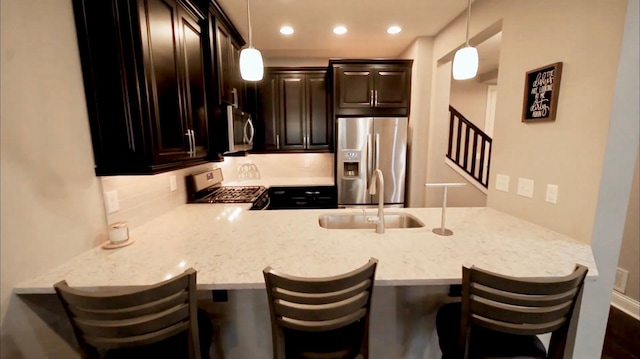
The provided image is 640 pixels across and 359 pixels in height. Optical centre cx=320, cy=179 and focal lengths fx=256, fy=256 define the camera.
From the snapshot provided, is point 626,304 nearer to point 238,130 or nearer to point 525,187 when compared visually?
point 525,187

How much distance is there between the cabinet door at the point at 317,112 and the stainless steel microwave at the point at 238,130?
35.7 inches

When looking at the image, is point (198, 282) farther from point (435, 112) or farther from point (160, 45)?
point (435, 112)

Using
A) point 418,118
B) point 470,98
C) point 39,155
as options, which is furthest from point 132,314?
point 470,98

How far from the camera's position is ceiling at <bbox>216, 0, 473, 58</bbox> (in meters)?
2.36

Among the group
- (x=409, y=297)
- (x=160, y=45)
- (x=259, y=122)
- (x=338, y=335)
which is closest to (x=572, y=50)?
(x=409, y=297)

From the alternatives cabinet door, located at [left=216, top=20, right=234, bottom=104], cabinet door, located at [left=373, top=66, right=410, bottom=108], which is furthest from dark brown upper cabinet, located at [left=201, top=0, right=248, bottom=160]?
cabinet door, located at [left=373, top=66, right=410, bottom=108]

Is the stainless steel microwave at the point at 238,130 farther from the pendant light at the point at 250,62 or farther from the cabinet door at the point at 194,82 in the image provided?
the pendant light at the point at 250,62

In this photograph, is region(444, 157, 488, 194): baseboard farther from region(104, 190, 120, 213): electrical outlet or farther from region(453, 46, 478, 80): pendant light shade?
region(104, 190, 120, 213): electrical outlet

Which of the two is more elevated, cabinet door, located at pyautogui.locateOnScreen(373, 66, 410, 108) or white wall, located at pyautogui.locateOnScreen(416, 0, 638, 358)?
cabinet door, located at pyautogui.locateOnScreen(373, 66, 410, 108)

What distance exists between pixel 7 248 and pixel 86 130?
2.06 ft

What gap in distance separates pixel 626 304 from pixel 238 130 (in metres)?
3.85

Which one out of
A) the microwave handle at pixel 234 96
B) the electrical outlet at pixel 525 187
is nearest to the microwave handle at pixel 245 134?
the microwave handle at pixel 234 96

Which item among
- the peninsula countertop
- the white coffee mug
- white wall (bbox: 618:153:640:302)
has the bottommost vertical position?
white wall (bbox: 618:153:640:302)

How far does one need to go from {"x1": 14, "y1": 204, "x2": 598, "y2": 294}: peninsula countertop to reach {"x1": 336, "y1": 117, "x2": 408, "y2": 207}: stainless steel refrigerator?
160 cm
